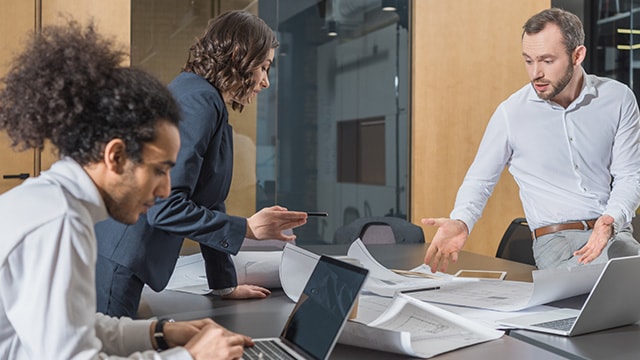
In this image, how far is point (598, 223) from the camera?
2.50m

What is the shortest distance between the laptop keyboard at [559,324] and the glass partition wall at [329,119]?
14.0 feet

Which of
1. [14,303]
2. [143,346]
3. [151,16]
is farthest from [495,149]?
[151,16]

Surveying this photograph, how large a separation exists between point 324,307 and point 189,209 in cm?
59

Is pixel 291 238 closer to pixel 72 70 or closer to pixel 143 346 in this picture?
pixel 143 346

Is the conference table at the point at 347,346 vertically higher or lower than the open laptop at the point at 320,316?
lower

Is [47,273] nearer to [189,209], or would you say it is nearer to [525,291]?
[189,209]

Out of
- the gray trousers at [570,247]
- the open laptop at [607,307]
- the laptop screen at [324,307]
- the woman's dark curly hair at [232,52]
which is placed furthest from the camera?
the gray trousers at [570,247]

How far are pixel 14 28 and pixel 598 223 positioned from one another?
4495mm

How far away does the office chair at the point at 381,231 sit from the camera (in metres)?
4.11

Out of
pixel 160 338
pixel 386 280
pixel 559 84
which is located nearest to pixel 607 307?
pixel 386 280

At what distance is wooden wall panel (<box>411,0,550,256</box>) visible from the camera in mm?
6285

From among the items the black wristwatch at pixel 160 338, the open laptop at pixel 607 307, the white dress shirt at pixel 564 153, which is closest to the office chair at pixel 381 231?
the white dress shirt at pixel 564 153

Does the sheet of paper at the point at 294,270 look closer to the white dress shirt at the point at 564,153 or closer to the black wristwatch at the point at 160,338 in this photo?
Result: the black wristwatch at the point at 160,338

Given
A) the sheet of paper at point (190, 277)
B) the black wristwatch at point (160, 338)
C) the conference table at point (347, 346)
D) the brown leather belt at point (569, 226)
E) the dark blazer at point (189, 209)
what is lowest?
the conference table at point (347, 346)
